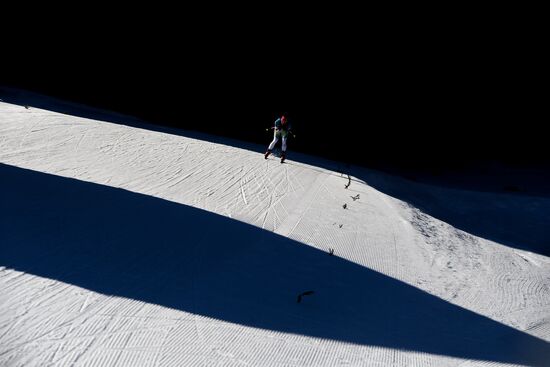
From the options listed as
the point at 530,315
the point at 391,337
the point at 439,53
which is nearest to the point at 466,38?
the point at 439,53

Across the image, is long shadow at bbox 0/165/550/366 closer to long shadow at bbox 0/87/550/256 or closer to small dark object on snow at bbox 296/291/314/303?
small dark object on snow at bbox 296/291/314/303

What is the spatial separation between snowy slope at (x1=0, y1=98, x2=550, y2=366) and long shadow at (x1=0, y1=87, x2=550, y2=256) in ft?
1.22

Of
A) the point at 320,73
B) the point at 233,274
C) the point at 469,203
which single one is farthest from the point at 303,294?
the point at 320,73

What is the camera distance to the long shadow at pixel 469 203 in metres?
10.4

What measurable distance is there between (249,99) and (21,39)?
1051cm

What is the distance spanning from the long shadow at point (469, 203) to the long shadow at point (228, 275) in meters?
4.67

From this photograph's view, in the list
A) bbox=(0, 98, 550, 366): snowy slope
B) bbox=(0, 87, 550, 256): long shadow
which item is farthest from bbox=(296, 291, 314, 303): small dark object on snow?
bbox=(0, 87, 550, 256): long shadow

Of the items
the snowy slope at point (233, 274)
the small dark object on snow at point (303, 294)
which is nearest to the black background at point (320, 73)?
the snowy slope at point (233, 274)

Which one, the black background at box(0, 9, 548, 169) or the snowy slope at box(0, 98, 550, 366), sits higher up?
the black background at box(0, 9, 548, 169)

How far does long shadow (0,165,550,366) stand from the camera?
5.02 metres

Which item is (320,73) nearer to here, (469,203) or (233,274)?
(469,203)

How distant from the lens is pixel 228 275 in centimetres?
579

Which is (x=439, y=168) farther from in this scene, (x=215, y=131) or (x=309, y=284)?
(x=309, y=284)

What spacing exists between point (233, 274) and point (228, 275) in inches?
2.9
